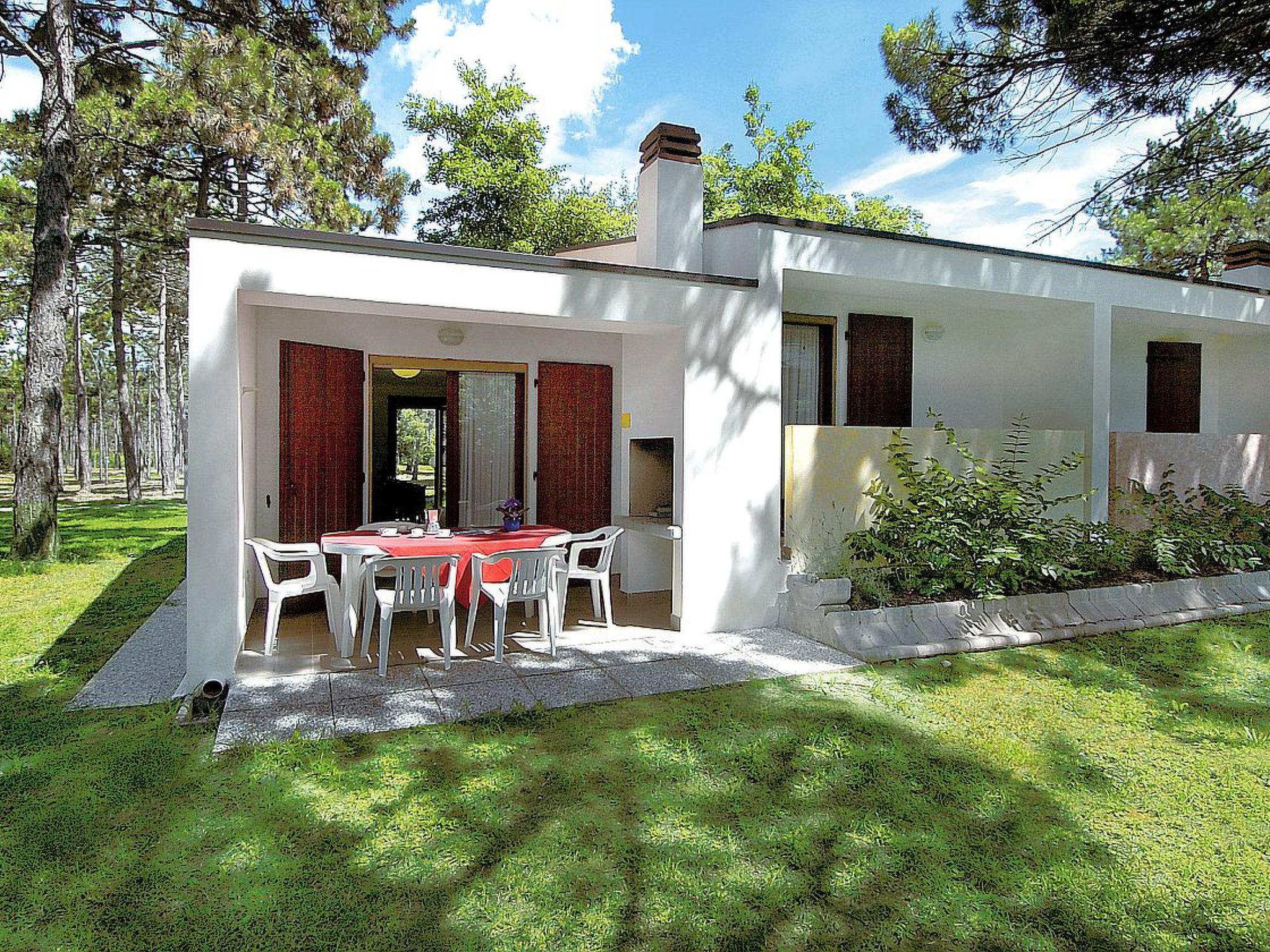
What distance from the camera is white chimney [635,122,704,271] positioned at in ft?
21.8

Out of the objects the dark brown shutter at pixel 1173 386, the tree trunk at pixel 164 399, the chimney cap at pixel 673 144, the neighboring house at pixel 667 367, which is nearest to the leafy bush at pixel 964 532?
the neighboring house at pixel 667 367

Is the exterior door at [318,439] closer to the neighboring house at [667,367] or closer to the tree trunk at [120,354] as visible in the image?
the neighboring house at [667,367]

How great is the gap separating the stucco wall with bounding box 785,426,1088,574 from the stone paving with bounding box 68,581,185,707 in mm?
5005

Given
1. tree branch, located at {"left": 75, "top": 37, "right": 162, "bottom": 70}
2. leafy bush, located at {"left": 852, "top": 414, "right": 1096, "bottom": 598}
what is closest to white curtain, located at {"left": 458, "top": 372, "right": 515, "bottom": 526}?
leafy bush, located at {"left": 852, "top": 414, "right": 1096, "bottom": 598}

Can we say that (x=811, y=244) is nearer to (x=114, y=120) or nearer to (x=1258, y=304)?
(x=1258, y=304)

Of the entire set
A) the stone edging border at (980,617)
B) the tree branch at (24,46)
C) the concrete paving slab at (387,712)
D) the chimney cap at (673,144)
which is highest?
the tree branch at (24,46)

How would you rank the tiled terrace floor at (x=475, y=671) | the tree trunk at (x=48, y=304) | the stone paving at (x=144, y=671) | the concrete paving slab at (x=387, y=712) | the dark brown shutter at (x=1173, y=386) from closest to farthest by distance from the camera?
the concrete paving slab at (x=387, y=712), the tiled terrace floor at (x=475, y=671), the stone paving at (x=144, y=671), the tree trunk at (x=48, y=304), the dark brown shutter at (x=1173, y=386)

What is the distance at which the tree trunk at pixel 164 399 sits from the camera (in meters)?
21.1

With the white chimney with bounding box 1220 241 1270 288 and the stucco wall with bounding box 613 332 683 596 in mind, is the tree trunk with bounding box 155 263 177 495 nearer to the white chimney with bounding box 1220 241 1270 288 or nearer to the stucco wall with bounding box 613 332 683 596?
the stucco wall with bounding box 613 332 683 596

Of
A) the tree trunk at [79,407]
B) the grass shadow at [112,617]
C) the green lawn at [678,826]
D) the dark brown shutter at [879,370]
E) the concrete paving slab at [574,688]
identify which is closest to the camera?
the green lawn at [678,826]

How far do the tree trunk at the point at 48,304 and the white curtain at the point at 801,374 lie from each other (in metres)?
9.92

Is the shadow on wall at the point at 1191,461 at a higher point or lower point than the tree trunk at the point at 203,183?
lower

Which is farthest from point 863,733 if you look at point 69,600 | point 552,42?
point 552,42

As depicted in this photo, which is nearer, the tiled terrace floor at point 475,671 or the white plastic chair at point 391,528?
the tiled terrace floor at point 475,671
